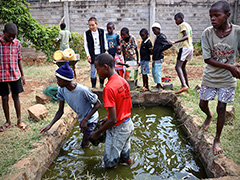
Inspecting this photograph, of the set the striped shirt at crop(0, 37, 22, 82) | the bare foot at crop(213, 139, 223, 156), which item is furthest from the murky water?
the striped shirt at crop(0, 37, 22, 82)

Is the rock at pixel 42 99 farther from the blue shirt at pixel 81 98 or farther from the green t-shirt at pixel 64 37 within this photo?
the green t-shirt at pixel 64 37

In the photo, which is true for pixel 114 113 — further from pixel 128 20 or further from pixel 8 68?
pixel 128 20

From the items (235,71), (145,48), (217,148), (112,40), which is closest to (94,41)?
(112,40)

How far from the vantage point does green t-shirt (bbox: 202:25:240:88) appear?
2.80 meters

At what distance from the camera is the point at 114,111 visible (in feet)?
8.68

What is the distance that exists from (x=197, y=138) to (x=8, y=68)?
3.47m

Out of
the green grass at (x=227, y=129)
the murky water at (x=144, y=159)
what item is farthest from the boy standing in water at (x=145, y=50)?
the murky water at (x=144, y=159)

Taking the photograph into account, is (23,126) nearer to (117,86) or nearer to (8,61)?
(8,61)

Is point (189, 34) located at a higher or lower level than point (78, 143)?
higher

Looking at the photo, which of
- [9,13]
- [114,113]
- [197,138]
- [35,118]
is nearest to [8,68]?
[35,118]

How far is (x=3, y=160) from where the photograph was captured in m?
3.01

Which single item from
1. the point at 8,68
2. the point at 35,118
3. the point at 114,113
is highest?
the point at 8,68

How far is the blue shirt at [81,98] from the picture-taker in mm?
3205

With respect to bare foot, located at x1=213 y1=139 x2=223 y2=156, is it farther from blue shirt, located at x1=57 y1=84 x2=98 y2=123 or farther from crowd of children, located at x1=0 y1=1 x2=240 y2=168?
blue shirt, located at x1=57 y1=84 x2=98 y2=123
